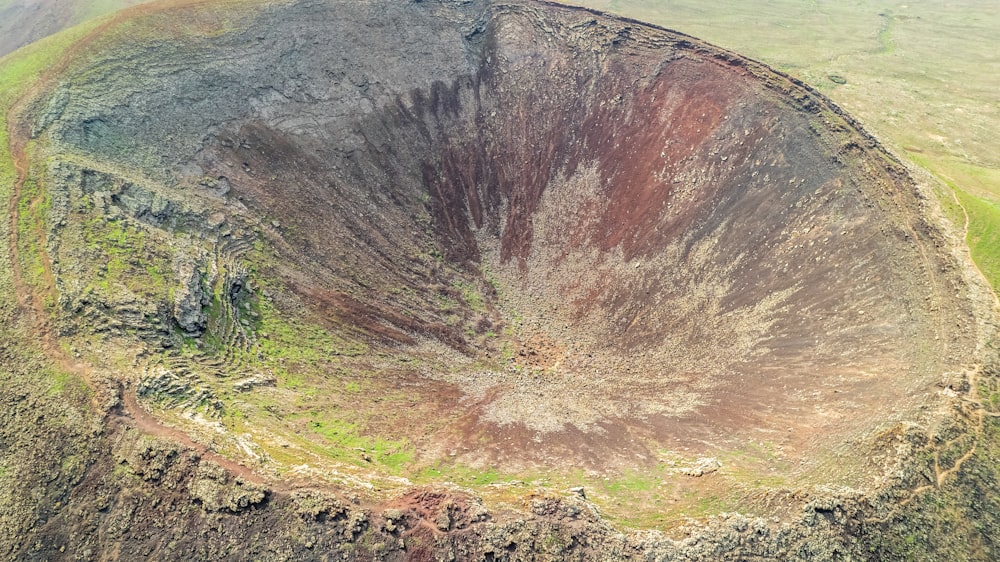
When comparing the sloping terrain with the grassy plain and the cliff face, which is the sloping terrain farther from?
the grassy plain

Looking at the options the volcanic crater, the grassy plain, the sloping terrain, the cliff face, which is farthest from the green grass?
the sloping terrain

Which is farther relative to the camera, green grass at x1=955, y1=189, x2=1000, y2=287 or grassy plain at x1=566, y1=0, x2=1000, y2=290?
grassy plain at x1=566, y1=0, x2=1000, y2=290

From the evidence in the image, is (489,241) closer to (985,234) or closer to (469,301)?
(469,301)

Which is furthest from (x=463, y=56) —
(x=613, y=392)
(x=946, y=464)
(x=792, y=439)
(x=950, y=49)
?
(x=950, y=49)

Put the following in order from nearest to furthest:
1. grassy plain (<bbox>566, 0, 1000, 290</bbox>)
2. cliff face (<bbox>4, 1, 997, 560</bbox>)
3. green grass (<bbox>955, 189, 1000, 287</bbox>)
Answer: cliff face (<bbox>4, 1, 997, 560</bbox>) < green grass (<bbox>955, 189, 1000, 287</bbox>) < grassy plain (<bbox>566, 0, 1000, 290</bbox>)

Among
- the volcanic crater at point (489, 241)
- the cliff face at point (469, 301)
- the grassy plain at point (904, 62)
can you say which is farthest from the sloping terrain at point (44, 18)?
the grassy plain at point (904, 62)

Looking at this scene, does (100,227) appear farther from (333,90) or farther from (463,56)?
(463,56)

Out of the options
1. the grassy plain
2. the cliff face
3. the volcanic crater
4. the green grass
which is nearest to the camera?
the cliff face

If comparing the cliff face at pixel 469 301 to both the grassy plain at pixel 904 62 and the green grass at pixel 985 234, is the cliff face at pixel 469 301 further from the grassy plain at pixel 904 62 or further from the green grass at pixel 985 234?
the grassy plain at pixel 904 62
